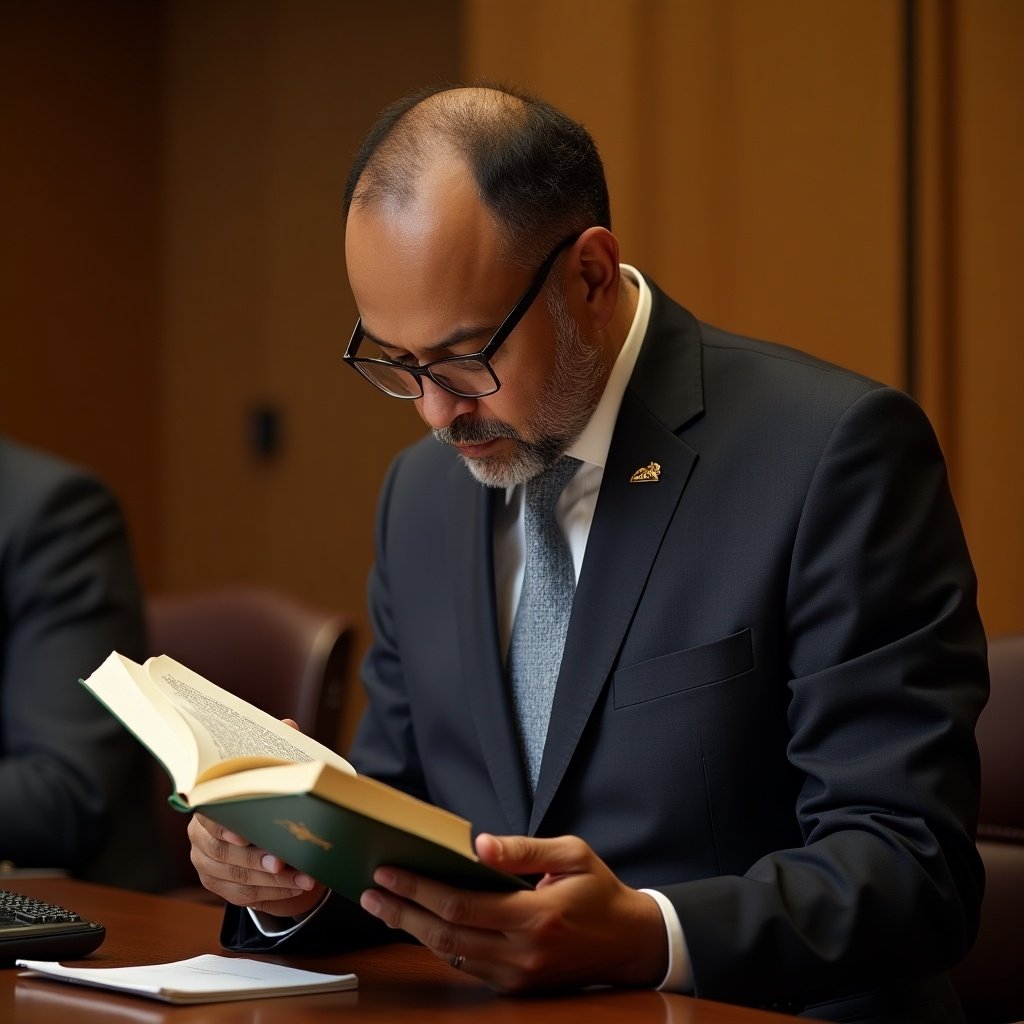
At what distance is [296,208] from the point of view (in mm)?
4875

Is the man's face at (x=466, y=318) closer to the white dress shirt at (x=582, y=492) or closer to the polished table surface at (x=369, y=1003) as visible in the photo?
the white dress shirt at (x=582, y=492)

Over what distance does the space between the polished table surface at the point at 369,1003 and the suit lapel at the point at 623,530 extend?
0.31m

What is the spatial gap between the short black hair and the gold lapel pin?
28 centimetres

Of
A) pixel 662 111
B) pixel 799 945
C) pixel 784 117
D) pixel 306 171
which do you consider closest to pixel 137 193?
pixel 306 171

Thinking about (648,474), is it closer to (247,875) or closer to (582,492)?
(582,492)

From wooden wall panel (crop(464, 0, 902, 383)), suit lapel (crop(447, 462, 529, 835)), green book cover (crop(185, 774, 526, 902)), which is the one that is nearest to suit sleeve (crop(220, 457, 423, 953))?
suit lapel (crop(447, 462, 529, 835))

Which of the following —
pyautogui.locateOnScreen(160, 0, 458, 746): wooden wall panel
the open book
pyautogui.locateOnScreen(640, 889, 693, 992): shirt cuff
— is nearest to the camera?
the open book

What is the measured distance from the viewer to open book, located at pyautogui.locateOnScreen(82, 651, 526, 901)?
1.08 meters

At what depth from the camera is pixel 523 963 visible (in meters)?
1.21

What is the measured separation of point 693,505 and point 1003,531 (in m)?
1.35

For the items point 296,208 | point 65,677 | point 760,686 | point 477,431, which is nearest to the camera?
point 760,686

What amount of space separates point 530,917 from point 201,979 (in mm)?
313

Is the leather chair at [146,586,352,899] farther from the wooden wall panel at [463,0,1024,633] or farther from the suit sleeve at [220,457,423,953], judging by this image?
the wooden wall panel at [463,0,1024,633]

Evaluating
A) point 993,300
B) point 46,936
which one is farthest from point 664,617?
point 993,300
